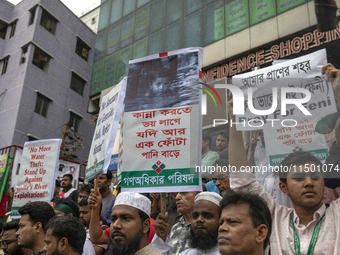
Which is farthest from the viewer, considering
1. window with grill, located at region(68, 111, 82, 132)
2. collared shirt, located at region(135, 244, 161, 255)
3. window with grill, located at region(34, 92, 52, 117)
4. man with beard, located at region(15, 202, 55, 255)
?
window with grill, located at region(68, 111, 82, 132)

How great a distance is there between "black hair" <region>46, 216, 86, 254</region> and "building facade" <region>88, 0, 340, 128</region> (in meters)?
6.10

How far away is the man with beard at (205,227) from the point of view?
2867 mm

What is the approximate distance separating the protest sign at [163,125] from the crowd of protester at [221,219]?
0.23 meters

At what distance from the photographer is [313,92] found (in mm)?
3176

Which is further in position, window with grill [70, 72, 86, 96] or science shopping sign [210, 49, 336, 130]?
window with grill [70, 72, 86, 96]

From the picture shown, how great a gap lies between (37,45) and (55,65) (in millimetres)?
1711

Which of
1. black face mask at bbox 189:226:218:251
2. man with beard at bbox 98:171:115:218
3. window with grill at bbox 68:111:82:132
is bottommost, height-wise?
black face mask at bbox 189:226:218:251

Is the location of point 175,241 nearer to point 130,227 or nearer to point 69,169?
point 130,227

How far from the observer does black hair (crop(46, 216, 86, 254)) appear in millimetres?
2914

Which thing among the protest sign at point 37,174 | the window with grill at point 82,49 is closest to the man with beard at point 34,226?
the protest sign at point 37,174

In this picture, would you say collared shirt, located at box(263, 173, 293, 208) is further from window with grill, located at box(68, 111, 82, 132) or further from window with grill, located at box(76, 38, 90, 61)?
window with grill, located at box(76, 38, 90, 61)

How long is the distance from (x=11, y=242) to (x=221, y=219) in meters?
3.06

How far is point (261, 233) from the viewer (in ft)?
7.13

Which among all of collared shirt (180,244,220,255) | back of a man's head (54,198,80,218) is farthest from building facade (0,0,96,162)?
collared shirt (180,244,220,255)
